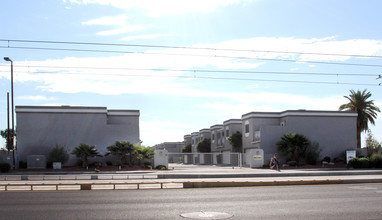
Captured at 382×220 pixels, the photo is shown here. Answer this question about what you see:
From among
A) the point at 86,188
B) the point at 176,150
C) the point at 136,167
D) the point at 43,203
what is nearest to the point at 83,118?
the point at 136,167

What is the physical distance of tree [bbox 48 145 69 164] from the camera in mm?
38406

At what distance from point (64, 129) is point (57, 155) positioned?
156 inches

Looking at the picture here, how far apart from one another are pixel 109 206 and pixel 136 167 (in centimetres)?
2630

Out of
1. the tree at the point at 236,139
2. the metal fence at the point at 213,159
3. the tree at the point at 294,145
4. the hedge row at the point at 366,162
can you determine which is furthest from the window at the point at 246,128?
the hedge row at the point at 366,162

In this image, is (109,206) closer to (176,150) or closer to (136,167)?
(136,167)

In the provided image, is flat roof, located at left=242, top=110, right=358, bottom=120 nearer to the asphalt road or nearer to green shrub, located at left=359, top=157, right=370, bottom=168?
green shrub, located at left=359, top=157, right=370, bottom=168

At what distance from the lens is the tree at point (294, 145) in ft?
135

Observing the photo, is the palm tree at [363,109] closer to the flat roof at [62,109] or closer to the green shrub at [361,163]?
the green shrub at [361,163]

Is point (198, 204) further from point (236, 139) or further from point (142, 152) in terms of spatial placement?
point (236, 139)

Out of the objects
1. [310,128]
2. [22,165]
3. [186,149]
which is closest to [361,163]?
[310,128]

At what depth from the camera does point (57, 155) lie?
38.5 metres

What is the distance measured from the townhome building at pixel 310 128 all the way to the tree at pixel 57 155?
1825cm

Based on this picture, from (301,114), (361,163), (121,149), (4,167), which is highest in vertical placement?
(301,114)

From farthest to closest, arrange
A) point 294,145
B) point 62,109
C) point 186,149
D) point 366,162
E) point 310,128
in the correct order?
1. point 186,149
2. point 310,128
3. point 62,109
4. point 294,145
5. point 366,162
